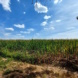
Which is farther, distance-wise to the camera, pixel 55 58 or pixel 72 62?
pixel 55 58

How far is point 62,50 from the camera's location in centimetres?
890

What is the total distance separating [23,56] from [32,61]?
3.64 feet

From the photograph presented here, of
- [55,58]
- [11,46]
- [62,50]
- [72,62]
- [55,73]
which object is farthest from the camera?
[11,46]

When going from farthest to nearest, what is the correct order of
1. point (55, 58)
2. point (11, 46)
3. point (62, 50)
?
point (11, 46) → point (62, 50) → point (55, 58)

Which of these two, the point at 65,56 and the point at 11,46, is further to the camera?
the point at 11,46

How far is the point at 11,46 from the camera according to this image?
42.2 feet

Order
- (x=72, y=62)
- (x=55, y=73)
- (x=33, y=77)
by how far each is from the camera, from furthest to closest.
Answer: (x=72, y=62)
(x=55, y=73)
(x=33, y=77)

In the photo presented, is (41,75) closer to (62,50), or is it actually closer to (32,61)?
(32,61)

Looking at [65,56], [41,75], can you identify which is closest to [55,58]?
[65,56]

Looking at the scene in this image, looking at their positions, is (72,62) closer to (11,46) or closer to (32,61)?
(32,61)

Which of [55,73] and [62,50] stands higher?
[62,50]

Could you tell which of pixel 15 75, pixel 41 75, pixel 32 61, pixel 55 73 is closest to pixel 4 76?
pixel 15 75

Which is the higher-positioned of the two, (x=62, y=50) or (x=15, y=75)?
(x=62, y=50)

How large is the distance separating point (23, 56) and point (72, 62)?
10.5 feet
